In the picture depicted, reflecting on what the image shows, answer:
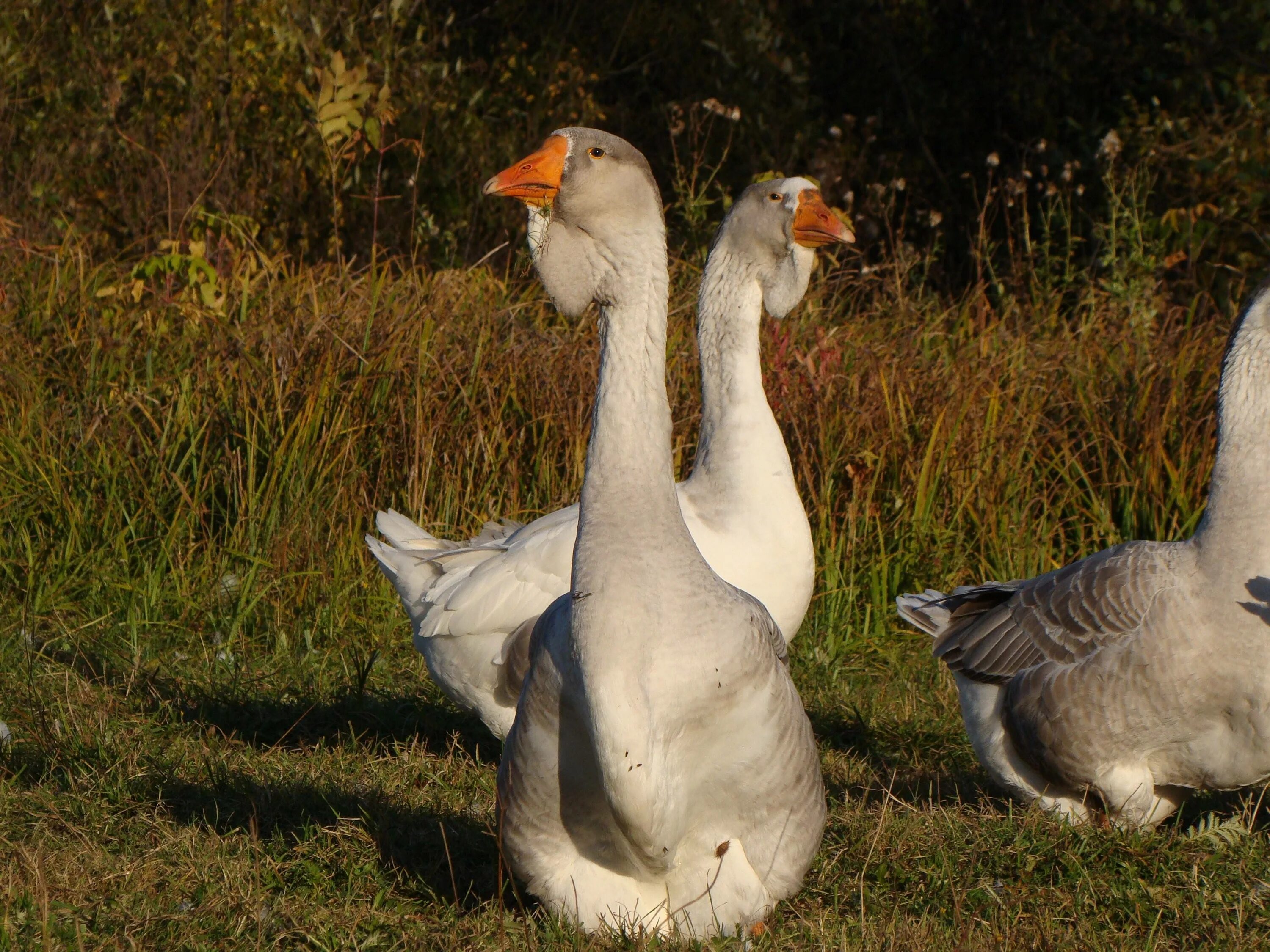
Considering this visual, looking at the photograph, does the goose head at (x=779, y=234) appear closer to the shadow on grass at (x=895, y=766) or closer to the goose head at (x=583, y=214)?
the shadow on grass at (x=895, y=766)

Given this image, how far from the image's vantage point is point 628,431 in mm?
2930

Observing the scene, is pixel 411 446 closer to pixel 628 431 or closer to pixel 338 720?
pixel 338 720

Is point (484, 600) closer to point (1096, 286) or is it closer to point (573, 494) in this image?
point (573, 494)

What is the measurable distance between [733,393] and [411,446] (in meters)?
2.08

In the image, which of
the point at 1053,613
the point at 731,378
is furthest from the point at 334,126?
the point at 1053,613

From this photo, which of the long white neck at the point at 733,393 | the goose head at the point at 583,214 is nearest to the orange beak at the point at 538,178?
the goose head at the point at 583,214

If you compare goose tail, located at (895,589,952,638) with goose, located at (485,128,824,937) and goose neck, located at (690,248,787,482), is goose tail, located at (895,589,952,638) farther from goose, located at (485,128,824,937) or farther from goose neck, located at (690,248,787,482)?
goose, located at (485,128,824,937)

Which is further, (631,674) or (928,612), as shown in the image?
(928,612)

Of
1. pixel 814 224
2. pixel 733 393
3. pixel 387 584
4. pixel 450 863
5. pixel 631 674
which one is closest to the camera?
pixel 631 674

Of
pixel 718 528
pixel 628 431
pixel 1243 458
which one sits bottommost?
pixel 718 528

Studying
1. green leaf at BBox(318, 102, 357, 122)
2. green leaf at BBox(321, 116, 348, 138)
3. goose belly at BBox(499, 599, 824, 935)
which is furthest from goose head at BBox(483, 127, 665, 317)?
green leaf at BBox(318, 102, 357, 122)

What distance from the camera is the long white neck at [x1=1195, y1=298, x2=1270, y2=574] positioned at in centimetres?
397

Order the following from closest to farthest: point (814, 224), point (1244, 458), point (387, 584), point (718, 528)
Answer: point (1244, 458), point (718, 528), point (814, 224), point (387, 584)

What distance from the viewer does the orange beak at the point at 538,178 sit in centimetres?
290
